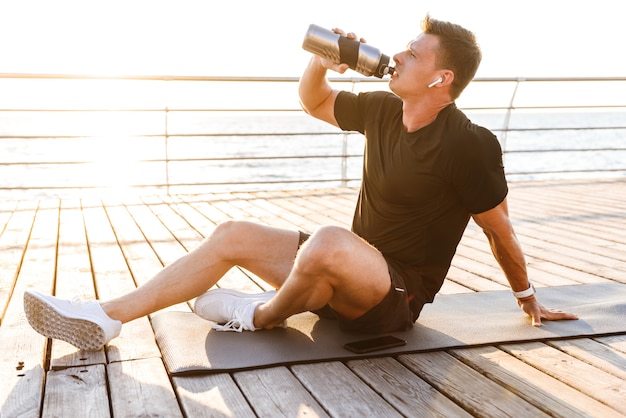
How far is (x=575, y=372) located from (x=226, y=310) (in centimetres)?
106

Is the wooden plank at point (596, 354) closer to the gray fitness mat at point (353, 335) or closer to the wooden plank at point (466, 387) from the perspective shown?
the gray fitness mat at point (353, 335)

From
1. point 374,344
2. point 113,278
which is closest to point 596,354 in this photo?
point 374,344

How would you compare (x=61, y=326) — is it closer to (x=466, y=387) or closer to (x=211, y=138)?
(x=466, y=387)

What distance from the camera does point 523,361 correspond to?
2.17 metres

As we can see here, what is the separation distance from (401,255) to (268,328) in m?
0.49

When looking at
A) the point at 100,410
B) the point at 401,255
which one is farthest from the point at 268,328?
the point at 100,410

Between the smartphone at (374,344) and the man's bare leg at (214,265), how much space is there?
357 millimetres

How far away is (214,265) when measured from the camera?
2342 millimetres

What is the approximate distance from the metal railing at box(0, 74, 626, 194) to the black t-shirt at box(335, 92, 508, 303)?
38.0 inches

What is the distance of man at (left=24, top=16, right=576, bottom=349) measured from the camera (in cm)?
213

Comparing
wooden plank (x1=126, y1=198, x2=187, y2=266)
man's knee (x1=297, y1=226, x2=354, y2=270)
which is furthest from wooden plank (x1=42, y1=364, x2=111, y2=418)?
wooden plank (x1=126, y1=198, x2=187, y2=266)

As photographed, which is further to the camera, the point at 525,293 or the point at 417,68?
the point at 525,293

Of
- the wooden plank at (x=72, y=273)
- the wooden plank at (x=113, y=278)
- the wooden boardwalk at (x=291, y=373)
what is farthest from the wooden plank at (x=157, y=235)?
the wooden plank at (x=72, y=273)

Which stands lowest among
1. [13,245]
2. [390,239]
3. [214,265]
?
[13,245]
